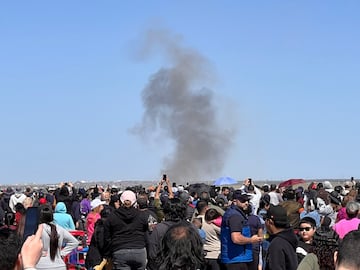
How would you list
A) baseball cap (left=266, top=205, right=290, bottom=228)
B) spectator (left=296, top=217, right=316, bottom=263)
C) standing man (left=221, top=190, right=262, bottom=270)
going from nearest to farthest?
baseball cap (left=266, top=205, right=290, bottom=228), spectator (left=296, top=217, right=316, bottom=263), standing man (left=221, top=190, right=262, bottom=270)

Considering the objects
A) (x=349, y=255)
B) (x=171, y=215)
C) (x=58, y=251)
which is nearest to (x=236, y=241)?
(x=171, y=215)

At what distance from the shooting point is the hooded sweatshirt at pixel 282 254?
22.9ft

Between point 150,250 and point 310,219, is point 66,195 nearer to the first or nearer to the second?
point 150,250

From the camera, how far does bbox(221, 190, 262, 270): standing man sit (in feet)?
29.9

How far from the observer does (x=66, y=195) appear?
18.7 meters

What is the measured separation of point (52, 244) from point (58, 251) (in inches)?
4.5

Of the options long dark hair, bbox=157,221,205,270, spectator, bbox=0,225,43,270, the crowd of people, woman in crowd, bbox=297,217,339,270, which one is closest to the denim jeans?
the crowd of people

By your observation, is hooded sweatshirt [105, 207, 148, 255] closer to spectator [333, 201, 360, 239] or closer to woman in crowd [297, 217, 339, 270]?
spectator [333, 201, 360, 239]

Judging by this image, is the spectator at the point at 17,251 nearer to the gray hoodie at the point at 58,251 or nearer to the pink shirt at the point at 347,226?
the gray hoodie at the point at 58,251

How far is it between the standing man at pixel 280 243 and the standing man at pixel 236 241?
1.68m

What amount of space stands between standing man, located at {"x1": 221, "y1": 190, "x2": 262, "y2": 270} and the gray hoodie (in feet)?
6.50

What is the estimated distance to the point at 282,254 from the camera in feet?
22.9

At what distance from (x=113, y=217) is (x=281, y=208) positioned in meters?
2.98

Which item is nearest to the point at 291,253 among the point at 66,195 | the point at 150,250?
the point at 150,250
